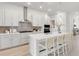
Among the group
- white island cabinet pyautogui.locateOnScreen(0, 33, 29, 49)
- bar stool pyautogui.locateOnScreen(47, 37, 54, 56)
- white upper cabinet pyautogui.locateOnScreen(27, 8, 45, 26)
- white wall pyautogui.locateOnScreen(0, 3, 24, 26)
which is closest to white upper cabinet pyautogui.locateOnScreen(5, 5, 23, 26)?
white wall pyautogui.locateOnScreen(0, 3, 24, 26)

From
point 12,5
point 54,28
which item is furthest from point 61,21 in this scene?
point 12,5

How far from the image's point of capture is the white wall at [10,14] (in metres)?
4.52

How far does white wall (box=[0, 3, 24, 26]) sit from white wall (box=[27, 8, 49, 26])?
30cm

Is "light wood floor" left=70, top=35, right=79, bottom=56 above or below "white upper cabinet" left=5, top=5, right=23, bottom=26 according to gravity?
below

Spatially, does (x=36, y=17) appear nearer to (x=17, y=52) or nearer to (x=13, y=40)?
(x=13, y=40)

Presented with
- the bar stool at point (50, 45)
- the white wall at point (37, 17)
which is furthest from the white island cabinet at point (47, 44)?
the white wall at point (37, 17)

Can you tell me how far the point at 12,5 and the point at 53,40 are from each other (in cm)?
171

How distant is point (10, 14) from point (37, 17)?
3.05ft

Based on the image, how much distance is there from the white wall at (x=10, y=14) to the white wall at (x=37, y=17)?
0.30 metres

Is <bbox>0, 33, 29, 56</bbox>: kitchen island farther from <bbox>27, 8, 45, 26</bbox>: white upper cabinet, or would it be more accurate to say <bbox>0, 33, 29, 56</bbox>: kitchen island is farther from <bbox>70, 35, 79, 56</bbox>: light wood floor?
<bbox>70, 35, 79, 56</bbox>: light wood floor

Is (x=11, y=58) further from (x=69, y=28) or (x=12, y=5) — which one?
(x=69, y=28)

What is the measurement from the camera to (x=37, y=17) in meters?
A: 4.68

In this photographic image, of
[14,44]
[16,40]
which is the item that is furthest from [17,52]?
[16,40]

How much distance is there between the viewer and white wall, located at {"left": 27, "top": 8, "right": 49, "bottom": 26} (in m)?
4.53
